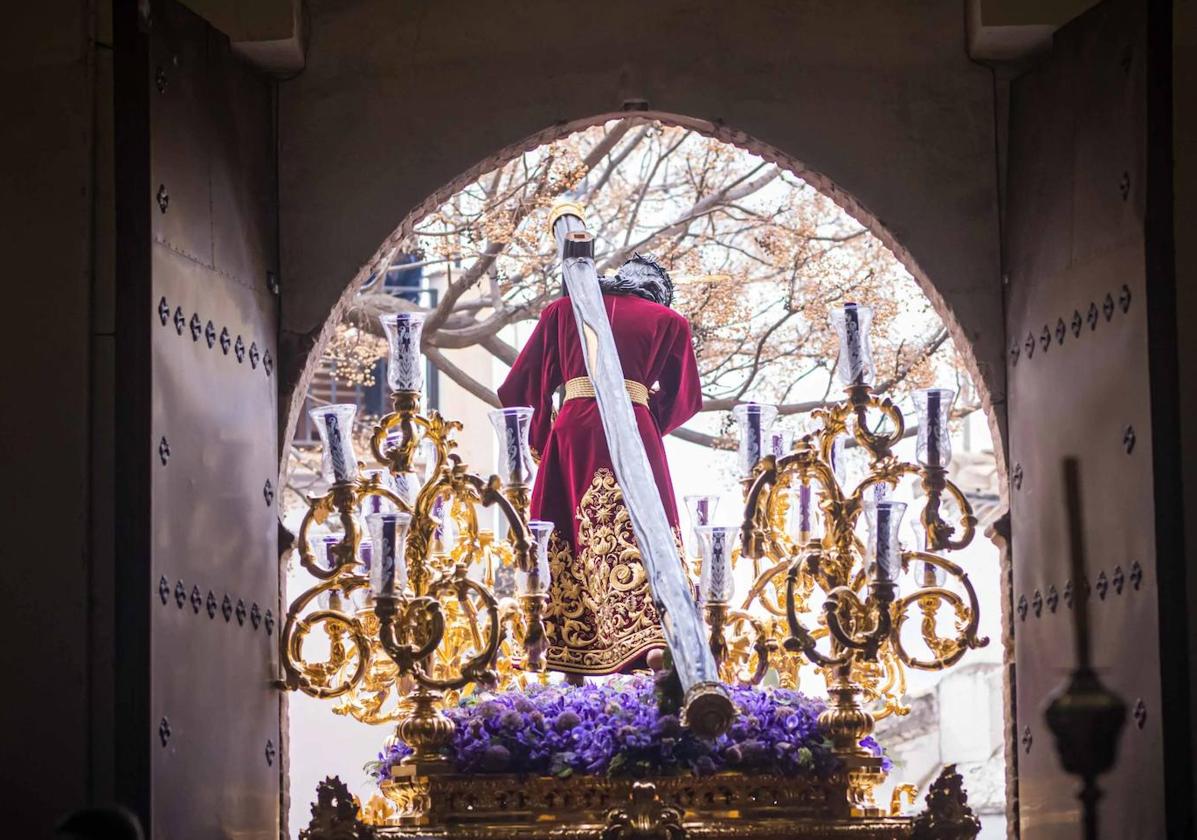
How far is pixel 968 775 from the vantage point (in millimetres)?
15523

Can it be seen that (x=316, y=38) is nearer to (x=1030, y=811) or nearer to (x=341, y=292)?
(x=341, y=292)

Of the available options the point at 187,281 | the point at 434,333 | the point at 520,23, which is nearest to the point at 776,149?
the point at 520,23

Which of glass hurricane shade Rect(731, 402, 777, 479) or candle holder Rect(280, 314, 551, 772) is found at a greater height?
glass hurricane shade Rect(731, 402, 777, 479)

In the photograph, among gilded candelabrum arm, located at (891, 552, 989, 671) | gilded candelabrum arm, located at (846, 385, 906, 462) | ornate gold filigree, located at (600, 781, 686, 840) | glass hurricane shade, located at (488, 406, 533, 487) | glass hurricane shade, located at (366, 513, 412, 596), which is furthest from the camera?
glass hurricane shade, located at (488, 406, 533, 487)

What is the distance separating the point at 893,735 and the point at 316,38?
923 cm

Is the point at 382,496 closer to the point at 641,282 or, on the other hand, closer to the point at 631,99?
the point at 641,282

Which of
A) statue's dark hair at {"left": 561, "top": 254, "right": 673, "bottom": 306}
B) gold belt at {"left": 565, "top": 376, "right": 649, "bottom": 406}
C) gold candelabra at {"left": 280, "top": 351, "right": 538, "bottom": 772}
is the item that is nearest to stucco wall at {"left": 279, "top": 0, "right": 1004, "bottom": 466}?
gold candelabra at {"left": 280, "top": 351, "right": 538, "bottom": 772}

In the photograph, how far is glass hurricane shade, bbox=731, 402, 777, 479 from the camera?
743 cm

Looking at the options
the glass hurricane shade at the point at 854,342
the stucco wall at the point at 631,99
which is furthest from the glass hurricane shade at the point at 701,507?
the stucco wall at the point at 631,99

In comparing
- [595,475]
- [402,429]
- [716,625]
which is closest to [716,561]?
[716,625]

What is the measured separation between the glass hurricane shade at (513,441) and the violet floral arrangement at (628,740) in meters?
0.78

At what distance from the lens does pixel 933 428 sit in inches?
276

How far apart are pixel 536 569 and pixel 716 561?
0.60 meters

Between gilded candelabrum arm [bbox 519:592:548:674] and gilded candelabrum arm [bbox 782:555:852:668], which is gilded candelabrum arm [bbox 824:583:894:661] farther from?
gilded candelabrum arm [bbox 519:592:548:674]
